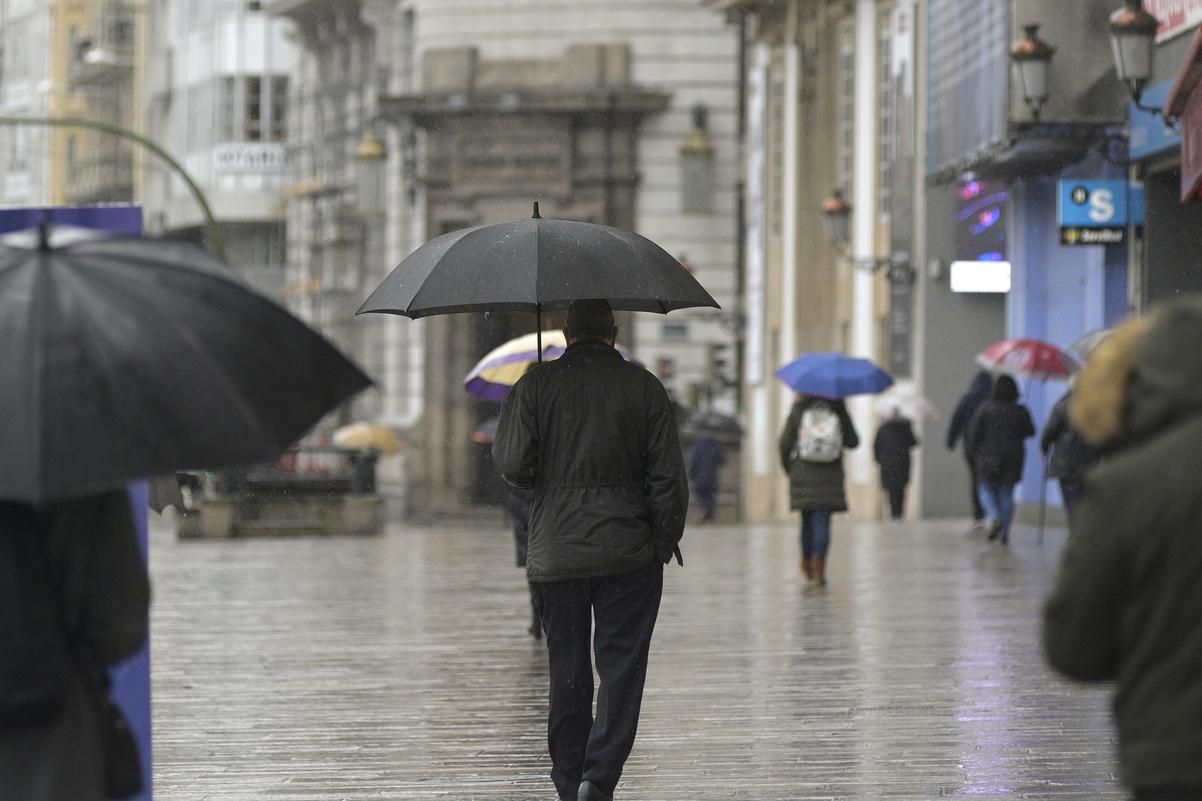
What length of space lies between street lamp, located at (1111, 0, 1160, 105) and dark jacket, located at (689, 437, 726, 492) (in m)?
18.7

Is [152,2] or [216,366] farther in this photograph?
[152,2]

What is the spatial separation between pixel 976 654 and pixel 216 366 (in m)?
9.03

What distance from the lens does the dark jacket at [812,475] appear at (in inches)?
690

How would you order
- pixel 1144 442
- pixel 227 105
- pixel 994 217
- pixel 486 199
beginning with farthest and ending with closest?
pixel 227 105
pixel 486 199
pixel 994 217
pixel 1144 442

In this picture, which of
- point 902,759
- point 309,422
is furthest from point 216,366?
point 902,759

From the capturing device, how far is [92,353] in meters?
4.71

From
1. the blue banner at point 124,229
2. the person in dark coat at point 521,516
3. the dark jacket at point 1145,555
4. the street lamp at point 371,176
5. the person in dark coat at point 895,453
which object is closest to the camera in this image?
the dark jacket at point 1145,555

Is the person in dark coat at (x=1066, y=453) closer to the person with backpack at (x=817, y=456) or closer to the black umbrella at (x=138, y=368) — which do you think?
the person with backpack at (x=817, y=456)

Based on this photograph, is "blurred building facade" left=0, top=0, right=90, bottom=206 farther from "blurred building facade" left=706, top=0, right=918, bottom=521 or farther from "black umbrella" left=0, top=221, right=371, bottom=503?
"black umbrella" left=0, top=221, right=371, bottom=503

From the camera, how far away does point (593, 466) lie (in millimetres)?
7816

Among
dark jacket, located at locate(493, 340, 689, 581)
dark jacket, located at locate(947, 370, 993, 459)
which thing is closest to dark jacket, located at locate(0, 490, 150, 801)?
dark jacket, located at locate(493, 340, 689, 581)

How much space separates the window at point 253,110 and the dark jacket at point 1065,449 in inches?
1628

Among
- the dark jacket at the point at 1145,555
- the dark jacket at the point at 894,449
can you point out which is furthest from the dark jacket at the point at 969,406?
the dark jacket at the point at 1145,555

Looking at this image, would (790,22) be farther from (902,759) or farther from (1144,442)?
(1144,442)
